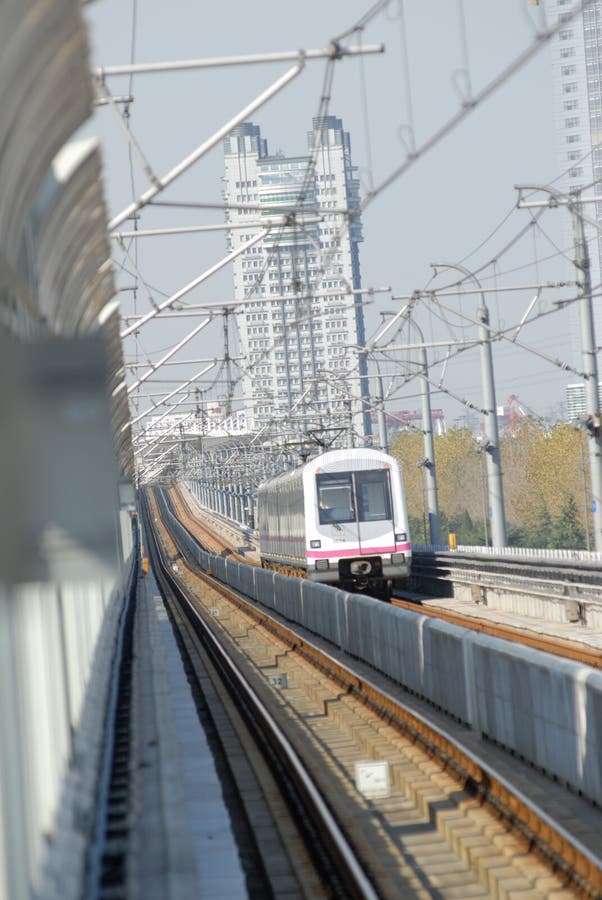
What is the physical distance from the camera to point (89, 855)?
21.5 feet

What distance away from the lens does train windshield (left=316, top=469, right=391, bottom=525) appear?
32.4m

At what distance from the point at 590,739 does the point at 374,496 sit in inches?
889

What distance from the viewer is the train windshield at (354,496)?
32.4 meters

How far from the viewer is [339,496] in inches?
1282

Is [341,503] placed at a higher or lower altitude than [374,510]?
higher

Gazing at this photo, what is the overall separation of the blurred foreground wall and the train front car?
24.8 meters

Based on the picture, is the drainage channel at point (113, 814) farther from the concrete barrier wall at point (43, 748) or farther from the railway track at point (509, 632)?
the railway track at point (509, 632)

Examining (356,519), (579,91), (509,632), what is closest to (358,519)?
(356,519)

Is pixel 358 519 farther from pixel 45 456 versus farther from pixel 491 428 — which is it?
pixel 45 456

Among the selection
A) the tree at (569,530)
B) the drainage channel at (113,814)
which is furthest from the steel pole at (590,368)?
the tree at (569,530)

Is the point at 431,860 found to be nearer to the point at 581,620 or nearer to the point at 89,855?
the point at 89,855

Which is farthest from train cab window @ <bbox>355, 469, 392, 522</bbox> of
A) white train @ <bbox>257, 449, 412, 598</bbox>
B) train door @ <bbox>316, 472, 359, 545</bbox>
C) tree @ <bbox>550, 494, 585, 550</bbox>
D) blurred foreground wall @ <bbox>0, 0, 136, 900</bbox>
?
tree @ <bbox>550, 494, 585, 550</bbox>

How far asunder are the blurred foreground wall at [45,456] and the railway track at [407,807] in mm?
2789

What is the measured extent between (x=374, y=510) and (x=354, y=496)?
0.57 metres
